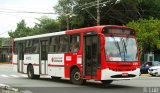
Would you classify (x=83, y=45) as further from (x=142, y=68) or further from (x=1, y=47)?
(x=1, y=47)

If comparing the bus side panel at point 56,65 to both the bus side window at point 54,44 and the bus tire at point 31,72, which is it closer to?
the bus side window at point 54,44

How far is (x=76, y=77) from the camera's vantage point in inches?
860

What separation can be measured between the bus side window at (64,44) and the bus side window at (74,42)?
0.45 m

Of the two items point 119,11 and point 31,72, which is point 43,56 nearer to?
point 31,72

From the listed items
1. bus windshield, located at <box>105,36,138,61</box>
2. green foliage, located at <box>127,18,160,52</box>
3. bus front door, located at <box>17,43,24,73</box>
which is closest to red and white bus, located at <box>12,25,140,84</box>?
bus windshield, located at <box>105,36,138,61</box>

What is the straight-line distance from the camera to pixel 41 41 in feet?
84.9

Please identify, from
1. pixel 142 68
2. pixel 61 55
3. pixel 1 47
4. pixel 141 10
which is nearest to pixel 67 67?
pixel 61 55

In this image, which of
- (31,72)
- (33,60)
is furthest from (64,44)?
(31,72)

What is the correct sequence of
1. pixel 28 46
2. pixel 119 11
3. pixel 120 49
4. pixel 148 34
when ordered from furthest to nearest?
A: 1. pixel 119 11
2. pixel 148 34
3. pixel 28 46
4. pixel 120 49

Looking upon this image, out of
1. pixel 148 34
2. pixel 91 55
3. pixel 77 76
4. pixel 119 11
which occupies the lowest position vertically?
pixel 77 76

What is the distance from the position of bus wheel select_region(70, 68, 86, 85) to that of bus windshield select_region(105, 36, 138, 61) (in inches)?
100

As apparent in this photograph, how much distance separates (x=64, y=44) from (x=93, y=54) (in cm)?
317

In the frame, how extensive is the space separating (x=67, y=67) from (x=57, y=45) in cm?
174

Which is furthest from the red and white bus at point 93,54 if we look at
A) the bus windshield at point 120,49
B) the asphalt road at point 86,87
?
the asphalt road at point 86,87
